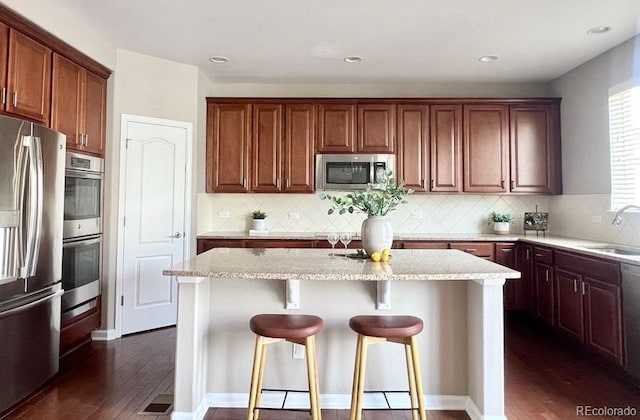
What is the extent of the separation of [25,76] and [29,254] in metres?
1.23

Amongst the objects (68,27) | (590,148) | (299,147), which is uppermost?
(68,27)

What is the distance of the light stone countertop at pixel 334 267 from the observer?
1932mm

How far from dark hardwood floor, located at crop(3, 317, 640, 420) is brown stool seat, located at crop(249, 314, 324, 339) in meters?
0.63

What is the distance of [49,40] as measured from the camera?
2867mm

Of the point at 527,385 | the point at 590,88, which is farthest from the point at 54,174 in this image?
the point at 590,88

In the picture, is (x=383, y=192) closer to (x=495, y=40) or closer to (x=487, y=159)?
(x=495, y=40)

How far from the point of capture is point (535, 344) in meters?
3.51

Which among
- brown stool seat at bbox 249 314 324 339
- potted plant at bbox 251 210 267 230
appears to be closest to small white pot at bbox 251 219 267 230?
potted plant at bbox 251 210 267 230

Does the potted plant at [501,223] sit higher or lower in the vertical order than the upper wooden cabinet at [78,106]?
lower

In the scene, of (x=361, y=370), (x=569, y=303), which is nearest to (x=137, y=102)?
(x=361, y=370)

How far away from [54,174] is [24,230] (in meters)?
0.48

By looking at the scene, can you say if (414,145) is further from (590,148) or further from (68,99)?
(68,99)

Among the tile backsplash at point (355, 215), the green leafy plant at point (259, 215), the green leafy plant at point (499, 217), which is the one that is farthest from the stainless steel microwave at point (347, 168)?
the green leafy plant at point (499, 217)

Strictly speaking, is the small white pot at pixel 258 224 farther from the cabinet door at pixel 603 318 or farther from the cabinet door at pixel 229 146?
the cabinet door at pixel 603 318
